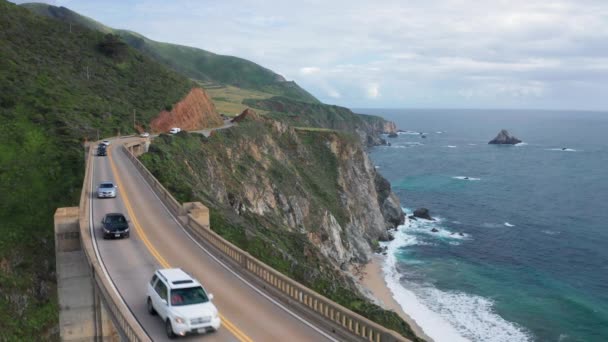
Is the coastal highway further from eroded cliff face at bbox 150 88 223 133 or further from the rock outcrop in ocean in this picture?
the rock outcrop in ocean

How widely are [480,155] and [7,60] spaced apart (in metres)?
157

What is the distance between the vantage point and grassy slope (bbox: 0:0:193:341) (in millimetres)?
29875

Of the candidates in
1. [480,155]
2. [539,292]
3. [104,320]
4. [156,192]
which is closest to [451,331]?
[539,292]

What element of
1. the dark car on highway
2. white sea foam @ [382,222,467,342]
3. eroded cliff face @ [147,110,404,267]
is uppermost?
the dark car on highway

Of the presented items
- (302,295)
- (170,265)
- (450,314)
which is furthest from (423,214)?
(302,295)

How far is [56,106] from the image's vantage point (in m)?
61.0

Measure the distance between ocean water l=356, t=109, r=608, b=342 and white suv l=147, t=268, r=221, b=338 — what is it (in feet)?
125

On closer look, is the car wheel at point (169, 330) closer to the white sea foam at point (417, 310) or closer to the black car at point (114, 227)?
the black car at point (114, 227)

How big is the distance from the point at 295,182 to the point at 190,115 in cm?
2482

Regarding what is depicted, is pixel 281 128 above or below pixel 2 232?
above

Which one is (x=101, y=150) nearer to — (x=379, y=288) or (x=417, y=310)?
(x=379, y=288)

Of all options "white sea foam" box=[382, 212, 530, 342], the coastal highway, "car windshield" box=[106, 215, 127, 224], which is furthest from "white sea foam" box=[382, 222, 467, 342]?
"car windshield" box=[106, 215, 127, 224]

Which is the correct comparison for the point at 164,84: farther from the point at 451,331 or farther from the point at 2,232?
the point at 451,331

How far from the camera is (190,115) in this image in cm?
8138
